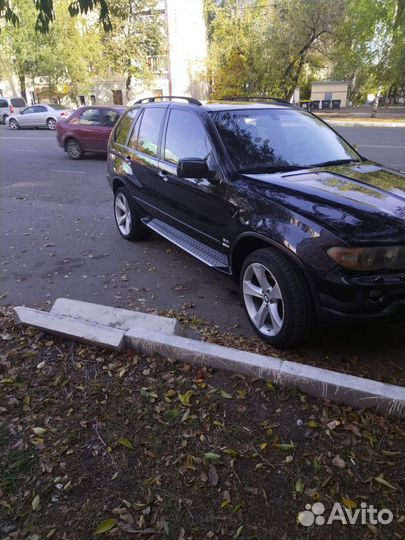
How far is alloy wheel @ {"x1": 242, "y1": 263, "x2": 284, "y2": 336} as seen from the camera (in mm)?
3254

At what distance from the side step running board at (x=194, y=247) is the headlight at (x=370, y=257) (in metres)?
1.24

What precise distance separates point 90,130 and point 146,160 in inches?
364

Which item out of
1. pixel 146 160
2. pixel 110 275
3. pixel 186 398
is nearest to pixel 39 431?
pixel 186 398

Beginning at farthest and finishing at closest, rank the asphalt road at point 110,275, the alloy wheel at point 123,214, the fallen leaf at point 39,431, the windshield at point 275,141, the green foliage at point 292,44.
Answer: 1. the green foliage at point 292,44
2. the alloy wheel at point 123,214
3. the windshield at point 275,141
4. the asphalt road at point 110,275
5. the fallen leaf at point 39,431

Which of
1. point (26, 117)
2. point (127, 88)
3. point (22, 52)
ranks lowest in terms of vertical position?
point (26, 117)

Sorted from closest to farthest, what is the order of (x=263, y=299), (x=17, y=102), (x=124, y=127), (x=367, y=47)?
(x=263, y=299)
(x=124, y=127)
(x=367, y=47)
(x=17, y=102)

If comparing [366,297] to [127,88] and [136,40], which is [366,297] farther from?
[127,88]

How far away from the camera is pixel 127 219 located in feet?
19.7

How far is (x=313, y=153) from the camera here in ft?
13.4

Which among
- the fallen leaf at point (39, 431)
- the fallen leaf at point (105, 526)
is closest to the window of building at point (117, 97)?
the fallen leaf at point (39, 431)


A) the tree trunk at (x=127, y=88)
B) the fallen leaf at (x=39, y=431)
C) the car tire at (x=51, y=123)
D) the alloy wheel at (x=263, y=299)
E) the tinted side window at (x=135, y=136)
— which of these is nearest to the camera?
the fallen leaf at (x=39, y=431)

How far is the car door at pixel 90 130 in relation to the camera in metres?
13.4

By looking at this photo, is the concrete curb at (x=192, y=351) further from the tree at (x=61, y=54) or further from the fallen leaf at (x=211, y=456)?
the tree at (x=61, y=54)

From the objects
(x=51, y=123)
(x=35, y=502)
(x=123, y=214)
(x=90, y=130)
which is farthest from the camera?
(x=51, y=123)
